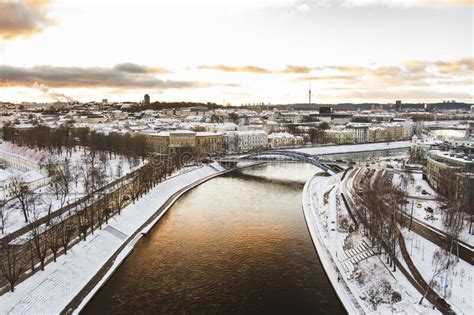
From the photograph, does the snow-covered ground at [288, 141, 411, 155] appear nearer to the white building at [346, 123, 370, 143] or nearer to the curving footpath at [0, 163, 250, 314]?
the white building at [346, 123, 370, 143]

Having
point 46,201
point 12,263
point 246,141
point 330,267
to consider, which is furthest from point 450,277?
point 246,141

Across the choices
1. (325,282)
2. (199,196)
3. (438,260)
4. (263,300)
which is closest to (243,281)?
(263,300)

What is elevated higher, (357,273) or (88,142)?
(88,142)

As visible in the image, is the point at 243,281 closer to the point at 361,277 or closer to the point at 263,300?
the point at 263,300

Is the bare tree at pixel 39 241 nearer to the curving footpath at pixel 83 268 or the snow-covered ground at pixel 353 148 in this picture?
the curving footpath at pixel 83 268

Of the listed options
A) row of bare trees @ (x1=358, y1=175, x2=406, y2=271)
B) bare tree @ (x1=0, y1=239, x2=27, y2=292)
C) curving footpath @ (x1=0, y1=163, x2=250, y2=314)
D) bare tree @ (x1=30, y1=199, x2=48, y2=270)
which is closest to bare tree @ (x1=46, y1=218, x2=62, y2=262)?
bare tree @ (x1=30, y1=199, x2=48, y2=270)

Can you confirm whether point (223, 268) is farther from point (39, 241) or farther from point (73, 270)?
point (39, 241)

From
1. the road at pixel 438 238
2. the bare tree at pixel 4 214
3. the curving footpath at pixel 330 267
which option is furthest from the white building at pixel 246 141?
the road at pixel 438 238

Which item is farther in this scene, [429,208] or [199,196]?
[199,196]
